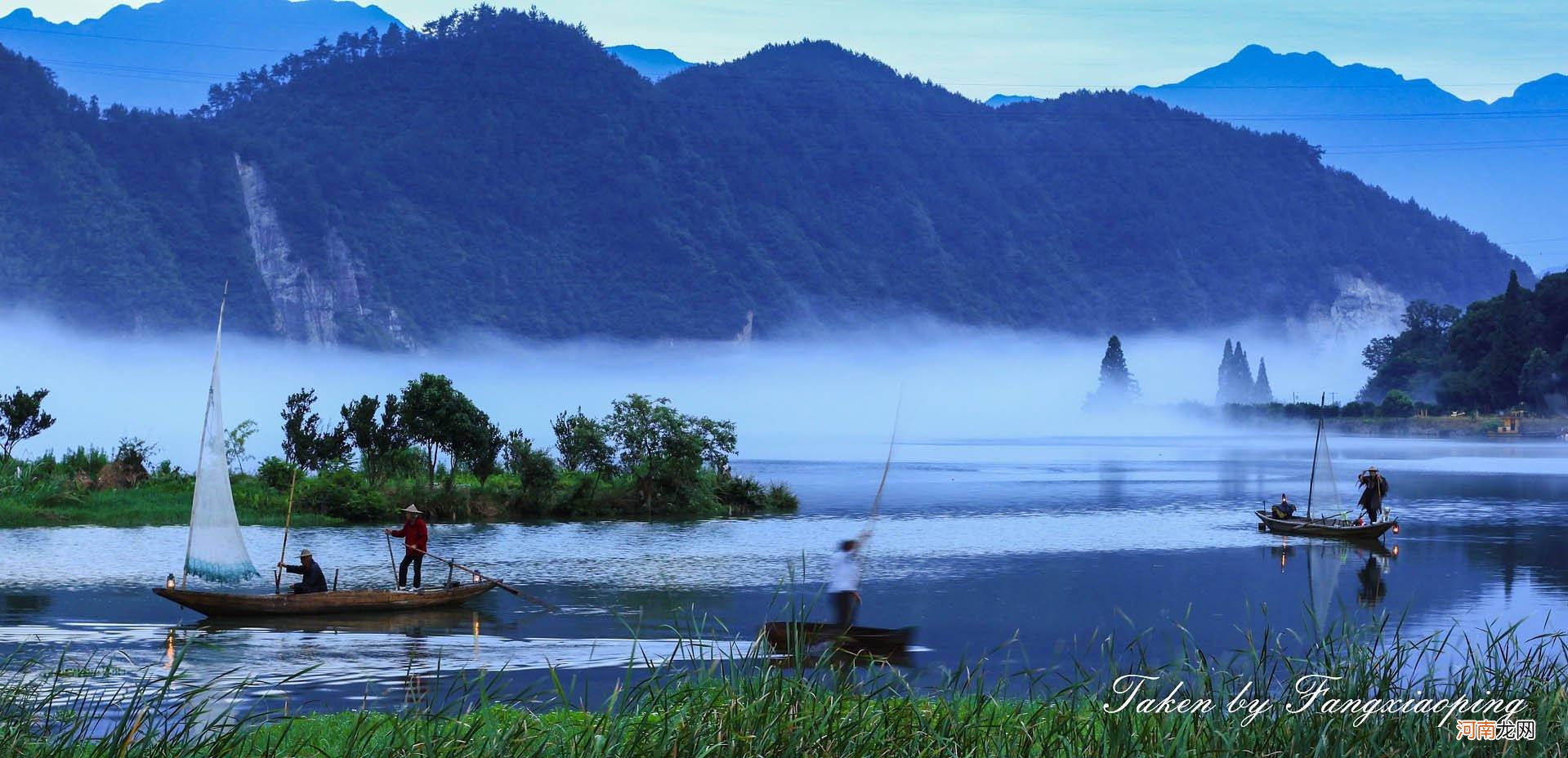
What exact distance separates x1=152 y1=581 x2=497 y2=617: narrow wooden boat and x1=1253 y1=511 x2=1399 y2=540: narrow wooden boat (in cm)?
2715

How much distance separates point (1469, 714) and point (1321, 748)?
190cm

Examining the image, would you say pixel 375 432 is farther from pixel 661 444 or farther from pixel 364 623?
pixel 364 623

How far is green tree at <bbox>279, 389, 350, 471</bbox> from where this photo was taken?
162 ft

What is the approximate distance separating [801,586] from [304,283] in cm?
17547

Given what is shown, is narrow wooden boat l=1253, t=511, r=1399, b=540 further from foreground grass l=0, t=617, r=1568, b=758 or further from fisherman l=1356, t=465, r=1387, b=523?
foreground grass l=0, t=617, r=1568, b=758

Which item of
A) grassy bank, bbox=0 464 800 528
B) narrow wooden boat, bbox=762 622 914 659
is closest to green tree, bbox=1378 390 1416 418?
grassy bank, bbox=0 464 800 528

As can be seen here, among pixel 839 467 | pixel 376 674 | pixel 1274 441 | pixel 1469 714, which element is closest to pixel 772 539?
pixel 376 674

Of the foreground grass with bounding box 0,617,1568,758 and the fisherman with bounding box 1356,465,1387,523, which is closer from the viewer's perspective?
the foreground grass with bounding box 0,617,1568,758

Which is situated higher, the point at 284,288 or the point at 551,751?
the point at 284,288

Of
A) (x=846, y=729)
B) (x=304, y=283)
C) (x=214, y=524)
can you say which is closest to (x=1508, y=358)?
(x=214, y=524)

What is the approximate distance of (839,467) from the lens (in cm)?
10875

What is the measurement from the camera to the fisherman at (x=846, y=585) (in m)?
21.7

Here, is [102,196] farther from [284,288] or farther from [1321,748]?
[1321,748]

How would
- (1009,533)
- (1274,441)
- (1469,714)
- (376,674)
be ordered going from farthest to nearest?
1. (1274,441)
2. (1009,533)
3. (376,674)
4. (1469,714)
